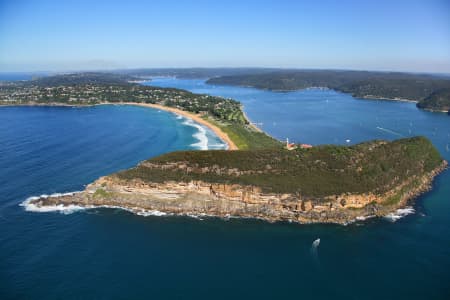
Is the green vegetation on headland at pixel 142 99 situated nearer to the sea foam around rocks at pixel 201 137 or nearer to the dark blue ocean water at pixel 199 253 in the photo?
the sea foam around rocks at pixel 201 137

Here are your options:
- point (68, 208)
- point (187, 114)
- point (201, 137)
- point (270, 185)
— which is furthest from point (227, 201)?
point (187, 114)

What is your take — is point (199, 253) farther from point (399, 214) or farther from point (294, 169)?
point (399, 214)

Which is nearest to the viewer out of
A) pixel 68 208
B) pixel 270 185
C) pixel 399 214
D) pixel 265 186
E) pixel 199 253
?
pixel 199 253

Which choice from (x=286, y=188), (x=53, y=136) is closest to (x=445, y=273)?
(x=286, y=188)

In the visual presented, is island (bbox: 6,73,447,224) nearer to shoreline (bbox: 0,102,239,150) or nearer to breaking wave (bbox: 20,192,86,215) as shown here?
breaking wave (bbox: 20,192,86,215)

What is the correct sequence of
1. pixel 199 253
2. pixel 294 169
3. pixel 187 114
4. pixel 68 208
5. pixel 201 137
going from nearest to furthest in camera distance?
pixel 199 253 → pixel 68 208 → pixel 294 169 → pixel 201 137 → pixel 187 114

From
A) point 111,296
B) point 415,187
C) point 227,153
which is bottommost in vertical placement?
point 111,296

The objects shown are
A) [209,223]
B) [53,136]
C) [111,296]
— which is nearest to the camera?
[111,296]

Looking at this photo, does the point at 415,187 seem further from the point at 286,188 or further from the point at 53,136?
the point at 53,136
